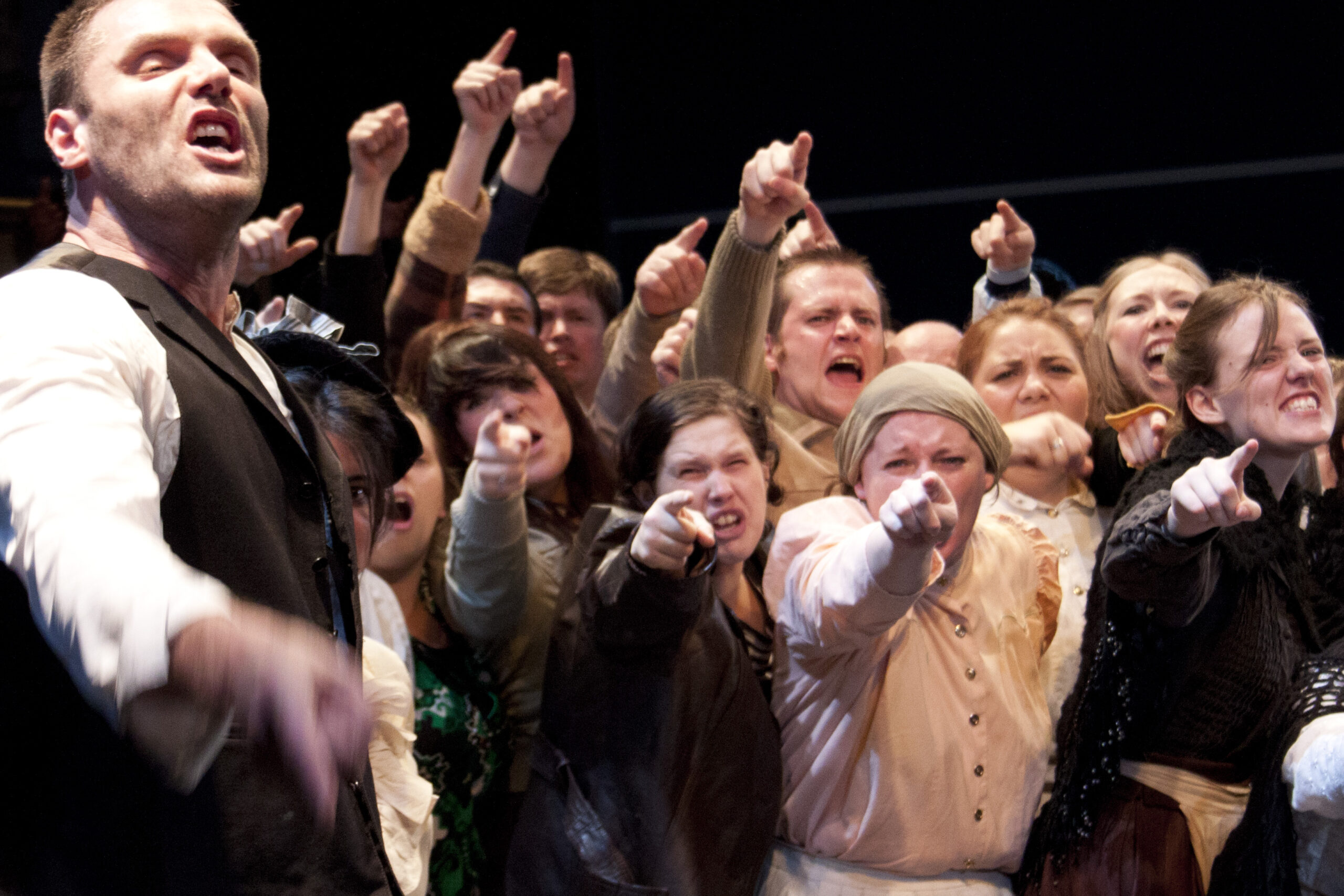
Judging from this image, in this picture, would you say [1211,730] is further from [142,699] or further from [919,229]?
[919,229]

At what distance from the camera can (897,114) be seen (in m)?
4.12

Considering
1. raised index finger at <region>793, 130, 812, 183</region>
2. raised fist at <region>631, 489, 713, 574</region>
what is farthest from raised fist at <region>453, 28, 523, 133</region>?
raised fist at <region>631, 489, 713, 574</region>

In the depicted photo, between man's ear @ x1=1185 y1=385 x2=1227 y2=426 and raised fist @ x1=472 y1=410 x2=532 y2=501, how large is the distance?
94 cm

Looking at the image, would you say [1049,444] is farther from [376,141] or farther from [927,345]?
[376,141]

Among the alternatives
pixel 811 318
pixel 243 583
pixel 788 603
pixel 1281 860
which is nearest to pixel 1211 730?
pixel 1281 860

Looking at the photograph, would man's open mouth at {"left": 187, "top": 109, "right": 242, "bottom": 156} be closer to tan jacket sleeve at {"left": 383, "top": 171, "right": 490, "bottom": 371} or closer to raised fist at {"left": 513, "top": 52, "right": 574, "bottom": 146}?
tan jacket sleeve at {"left": 383, "top": 171, "right": 490, "bottom": 371}

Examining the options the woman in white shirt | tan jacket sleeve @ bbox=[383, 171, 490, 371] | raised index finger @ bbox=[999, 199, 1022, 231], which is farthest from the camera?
tan jacket sleeve @ bbox=[383, 171, 490, 371]

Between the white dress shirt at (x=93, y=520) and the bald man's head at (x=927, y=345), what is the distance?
2015 mm

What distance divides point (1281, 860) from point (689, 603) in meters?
0.78

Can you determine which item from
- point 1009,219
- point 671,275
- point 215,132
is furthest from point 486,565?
point 1009,219

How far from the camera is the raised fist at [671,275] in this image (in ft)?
7.86

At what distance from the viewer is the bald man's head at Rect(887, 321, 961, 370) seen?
268cm

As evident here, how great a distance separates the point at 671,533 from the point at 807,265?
1238 millimetres

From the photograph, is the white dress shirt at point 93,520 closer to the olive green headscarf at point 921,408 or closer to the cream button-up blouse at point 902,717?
the cream button-up blouse at point 902,717
